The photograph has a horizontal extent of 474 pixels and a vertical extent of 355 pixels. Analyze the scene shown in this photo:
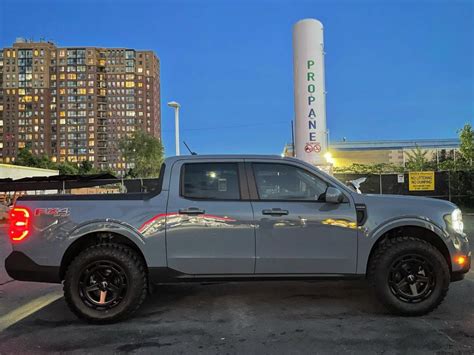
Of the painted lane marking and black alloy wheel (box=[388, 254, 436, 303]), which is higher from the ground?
black alloy wheel (box=[388, 254, 436, 303])

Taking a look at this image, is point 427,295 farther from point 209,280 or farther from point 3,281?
point 3,281

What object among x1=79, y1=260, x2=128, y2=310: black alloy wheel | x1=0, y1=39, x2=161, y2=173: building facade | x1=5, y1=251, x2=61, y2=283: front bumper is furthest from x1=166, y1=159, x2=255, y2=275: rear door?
x1=0, y1=39, x2=161, y2=173: building facade

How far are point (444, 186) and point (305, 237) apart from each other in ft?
60.6

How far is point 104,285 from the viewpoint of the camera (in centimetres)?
509

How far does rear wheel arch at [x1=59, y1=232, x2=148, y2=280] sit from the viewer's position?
5145mm

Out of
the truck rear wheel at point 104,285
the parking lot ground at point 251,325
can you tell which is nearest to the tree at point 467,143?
the parking lot ground at point 251,325

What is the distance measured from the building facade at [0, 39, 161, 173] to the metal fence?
533 ft

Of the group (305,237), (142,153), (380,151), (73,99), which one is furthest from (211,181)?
(73,99)

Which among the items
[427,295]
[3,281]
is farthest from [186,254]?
[3,281]

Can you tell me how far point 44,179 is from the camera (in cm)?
2192

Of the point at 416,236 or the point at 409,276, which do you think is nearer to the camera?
the point at 409,276

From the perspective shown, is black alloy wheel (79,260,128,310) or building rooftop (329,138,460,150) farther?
building rooftop (329,138,460,150)

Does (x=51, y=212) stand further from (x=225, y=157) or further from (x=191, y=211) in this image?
(x=225, y=157)

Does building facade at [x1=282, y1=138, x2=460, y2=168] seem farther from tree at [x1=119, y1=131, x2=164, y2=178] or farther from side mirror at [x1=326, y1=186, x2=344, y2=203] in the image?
side mirror at [x1=326, y1=186, x2=344, y2=203]
